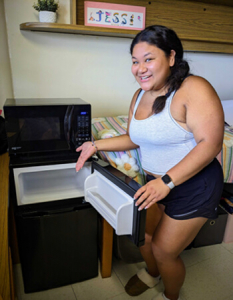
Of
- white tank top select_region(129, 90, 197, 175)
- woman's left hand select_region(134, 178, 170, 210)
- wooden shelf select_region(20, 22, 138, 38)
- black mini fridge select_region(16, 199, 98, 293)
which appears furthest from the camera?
wooden shelf select_region(20, 22, 138, 38)

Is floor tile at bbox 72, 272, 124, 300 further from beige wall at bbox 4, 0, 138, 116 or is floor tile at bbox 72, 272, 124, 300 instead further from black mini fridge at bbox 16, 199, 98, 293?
beige wall at bbox 4, 0, 138, 116

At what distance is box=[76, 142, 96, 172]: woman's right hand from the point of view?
113 cm

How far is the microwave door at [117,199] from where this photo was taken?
86cm

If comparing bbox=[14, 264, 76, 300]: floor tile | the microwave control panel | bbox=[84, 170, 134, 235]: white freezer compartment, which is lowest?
bbox=[14, 264, 76, 300]: floor tile

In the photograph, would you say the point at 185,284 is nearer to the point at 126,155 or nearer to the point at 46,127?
the point at 126,155

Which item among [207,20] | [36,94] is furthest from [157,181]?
[207,20]

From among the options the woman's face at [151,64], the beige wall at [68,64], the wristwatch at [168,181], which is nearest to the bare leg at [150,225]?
the wristwatch at [168,181]

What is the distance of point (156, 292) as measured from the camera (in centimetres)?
130

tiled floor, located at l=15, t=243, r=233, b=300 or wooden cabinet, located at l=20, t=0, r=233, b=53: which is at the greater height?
wooden cabinet, located at l=20, t=0, r=233, b=53

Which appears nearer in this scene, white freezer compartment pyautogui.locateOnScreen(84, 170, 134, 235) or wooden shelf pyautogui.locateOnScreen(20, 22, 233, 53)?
white freezer compartment pyautogui.locateOnScreen(84, 170, 134, 235)

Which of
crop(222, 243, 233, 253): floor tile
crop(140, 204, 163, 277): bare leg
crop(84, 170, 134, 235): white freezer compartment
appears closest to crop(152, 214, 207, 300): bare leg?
crop(140, 204, 163, 277): bare leg

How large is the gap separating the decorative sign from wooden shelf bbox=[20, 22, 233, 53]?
7 centimetres

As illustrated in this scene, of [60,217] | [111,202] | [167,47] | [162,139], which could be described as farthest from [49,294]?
[167,47]

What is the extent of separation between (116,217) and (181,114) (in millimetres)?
461
